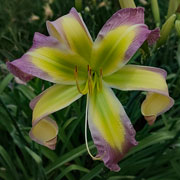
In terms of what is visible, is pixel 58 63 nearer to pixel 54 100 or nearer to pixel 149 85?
pixel 54 100

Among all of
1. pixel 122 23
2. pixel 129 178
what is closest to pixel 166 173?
pixel 129 178

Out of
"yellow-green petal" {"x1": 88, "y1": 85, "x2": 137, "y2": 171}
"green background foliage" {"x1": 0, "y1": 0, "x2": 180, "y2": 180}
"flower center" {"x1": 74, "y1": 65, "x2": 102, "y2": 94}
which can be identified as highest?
"flower center" {"x1": 74, "y1": 65, "x2": 102, "y2": 94}

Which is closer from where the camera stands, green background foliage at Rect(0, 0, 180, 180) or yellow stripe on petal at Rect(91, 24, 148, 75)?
yellow stripe on petal at Rect(91, 24, 148, 75)

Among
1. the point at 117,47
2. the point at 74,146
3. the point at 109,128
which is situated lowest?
the point at 74,146

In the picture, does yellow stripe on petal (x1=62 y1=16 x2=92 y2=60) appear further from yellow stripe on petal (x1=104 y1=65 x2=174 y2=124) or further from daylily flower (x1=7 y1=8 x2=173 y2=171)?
yellow stripe on petal (x1=104 y1=65 x2=174 y2=124)

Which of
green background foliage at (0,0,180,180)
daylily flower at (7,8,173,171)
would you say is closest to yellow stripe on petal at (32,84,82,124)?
daylily flower at (7,8,173,171)

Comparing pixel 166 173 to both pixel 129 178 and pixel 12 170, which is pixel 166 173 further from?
pixel 12 170

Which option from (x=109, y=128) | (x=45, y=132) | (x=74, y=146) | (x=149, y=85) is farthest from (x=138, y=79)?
(x=74, y=146)
